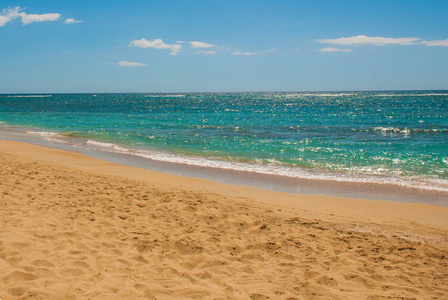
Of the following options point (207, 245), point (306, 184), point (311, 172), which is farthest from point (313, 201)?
point (207, 245)

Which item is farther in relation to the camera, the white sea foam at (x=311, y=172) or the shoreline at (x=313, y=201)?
the white sea foam at (x=311, y=172)

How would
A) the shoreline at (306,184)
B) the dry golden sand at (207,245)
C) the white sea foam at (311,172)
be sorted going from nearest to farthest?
1. the dry golden sand at (207,245)
2. the shoreline at (306,184)
3. the white sea foam at (311,172)

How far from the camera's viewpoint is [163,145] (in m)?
19.2

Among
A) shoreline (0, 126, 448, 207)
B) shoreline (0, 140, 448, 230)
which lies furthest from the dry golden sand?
shoreline (0, 126, 448, 207)

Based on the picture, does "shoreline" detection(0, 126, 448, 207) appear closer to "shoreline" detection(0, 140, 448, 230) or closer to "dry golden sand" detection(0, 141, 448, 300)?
"shoreline" detection(0, 140, 448, 230)

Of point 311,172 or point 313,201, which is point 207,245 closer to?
point 313,201

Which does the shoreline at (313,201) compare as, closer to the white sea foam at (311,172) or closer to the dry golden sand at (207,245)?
the dry golden sand at (207,245)

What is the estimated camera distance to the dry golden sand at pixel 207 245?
398 cm

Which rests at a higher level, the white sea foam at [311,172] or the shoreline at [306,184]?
the white sea foam at [311,172]

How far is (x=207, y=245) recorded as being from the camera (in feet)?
17.2

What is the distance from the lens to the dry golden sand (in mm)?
3979

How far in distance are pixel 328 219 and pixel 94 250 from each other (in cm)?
464

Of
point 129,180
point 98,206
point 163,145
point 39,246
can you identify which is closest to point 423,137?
point 163,145

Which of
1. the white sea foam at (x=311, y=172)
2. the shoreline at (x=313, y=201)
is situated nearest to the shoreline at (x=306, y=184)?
the white sea foam at (x=311, y=172)
